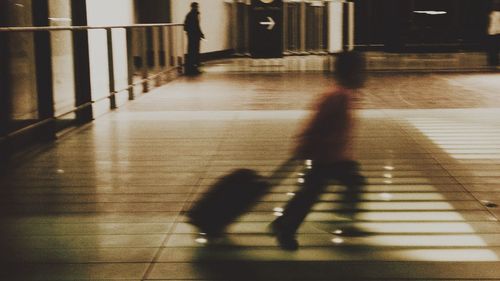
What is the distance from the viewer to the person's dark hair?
3.69 metres

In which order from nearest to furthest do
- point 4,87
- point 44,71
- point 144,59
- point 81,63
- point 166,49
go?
point 4,87
point 44,71
point 81,63
point 144,59
point 166,49

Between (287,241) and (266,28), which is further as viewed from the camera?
(266,28)

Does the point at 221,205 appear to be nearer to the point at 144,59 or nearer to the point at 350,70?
the point at 350,70

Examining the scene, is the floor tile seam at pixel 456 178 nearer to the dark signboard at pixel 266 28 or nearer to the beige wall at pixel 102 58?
the beige wall at pixel 102 58

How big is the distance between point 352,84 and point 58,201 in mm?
2239

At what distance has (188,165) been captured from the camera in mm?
5863

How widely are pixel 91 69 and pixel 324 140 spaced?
5950 mm

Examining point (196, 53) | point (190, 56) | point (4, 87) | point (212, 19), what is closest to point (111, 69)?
point (4, 87)

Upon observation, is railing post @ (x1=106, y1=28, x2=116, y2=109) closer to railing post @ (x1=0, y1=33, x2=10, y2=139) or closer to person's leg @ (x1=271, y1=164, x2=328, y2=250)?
railing post @ (x1=0, y1=33, x2=10, y2=139)

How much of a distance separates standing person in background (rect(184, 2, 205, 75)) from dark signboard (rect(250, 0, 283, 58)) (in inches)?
102

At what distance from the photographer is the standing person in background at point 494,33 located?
15523mm

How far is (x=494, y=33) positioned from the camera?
1550cm

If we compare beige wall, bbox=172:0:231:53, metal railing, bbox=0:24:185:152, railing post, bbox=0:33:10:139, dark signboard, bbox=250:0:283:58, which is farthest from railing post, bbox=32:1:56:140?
beige wall, bbox=172:0:231:53

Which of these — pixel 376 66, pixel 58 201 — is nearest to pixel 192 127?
pixel 58 201
